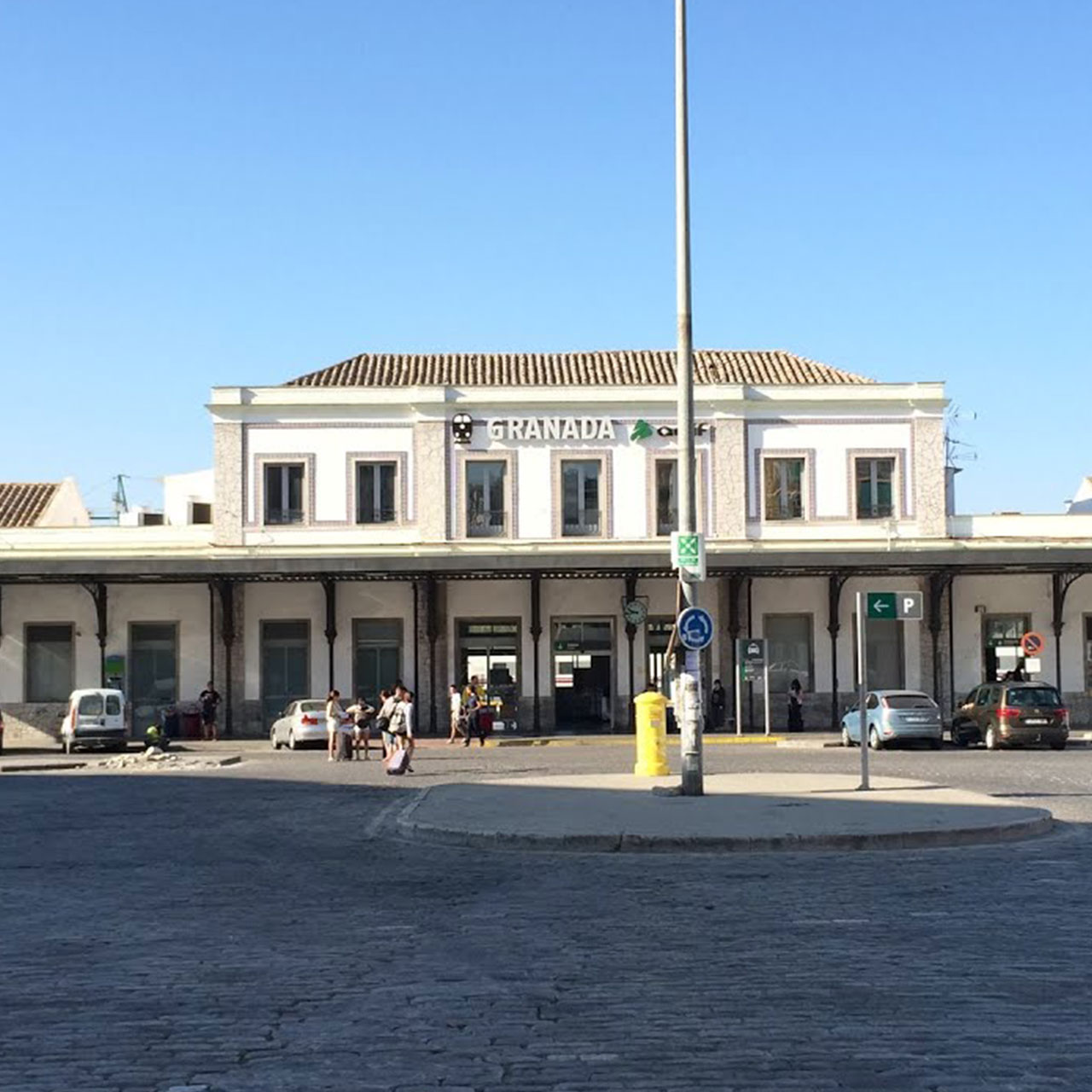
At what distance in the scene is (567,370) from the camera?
49531mm

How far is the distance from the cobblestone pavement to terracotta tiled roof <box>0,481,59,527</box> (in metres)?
35.3

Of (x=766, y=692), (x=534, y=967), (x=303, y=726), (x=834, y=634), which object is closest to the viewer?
(x=534, y=967)

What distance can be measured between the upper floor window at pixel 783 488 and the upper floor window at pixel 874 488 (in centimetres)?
170

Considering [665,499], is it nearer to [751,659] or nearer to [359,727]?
[751,659]

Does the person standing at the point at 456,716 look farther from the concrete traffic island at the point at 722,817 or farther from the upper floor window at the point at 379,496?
the concrete traffic island at the point at 722,817

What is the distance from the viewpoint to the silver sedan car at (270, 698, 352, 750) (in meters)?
40.2

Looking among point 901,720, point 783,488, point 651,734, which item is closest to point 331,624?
point 783,488

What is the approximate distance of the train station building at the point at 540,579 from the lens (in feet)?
150

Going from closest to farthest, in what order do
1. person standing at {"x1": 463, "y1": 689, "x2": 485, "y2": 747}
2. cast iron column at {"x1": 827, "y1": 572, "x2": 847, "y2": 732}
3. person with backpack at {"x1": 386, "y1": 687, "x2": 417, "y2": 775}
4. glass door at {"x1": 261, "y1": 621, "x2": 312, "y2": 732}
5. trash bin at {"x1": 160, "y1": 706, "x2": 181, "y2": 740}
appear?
person with backpack at {"x1": 386, "y1": 687, "x2": 417, "y2": 775}
person standing at {"x1": 463, "y1": 689, "x2": 485, "y2": 747}
trash bin at {"x1": 160, "y1": 706, "x2": 181, "y2": 740}
cast iron column at {"x1": 827, "y1": 572, "x2": 847, "y2": 732}
glass door at {"x1": 261, "y1": 621, "x2": 312, "y2": 732}

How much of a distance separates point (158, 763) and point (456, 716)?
379 inches

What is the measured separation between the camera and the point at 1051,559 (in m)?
43.1

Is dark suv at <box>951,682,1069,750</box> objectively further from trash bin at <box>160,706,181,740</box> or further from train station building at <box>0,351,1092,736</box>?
trash bin at <box>160,706,181,740</box>

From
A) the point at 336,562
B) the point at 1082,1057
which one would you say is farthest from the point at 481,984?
the point at 336,562

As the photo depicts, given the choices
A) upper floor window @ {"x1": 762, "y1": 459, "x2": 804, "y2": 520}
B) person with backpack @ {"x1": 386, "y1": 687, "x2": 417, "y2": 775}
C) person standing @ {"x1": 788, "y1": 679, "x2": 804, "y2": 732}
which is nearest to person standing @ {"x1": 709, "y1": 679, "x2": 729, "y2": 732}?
person standing @ {"x1": 788, "y1": 679, "x2": 804, "y2": 732}
